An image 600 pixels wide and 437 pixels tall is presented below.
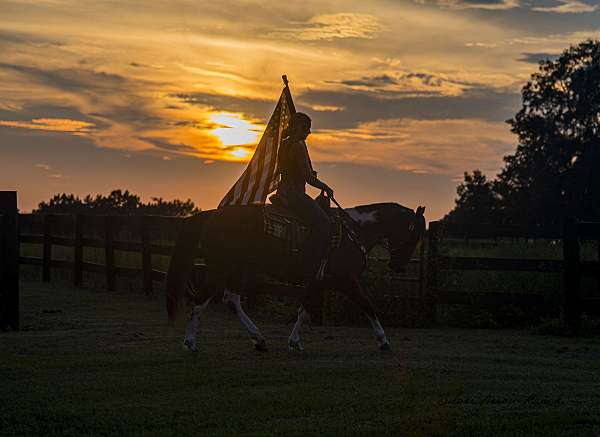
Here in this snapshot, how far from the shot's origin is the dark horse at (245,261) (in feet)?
35.5

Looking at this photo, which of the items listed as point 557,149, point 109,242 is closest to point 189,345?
point 109,242

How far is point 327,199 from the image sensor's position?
35.5 ft

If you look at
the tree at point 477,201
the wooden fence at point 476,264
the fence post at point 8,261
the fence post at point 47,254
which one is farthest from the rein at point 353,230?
the tree at point 477,201

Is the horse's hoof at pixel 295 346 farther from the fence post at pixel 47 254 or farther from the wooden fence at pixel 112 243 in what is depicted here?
the fence post at pixel 47 254

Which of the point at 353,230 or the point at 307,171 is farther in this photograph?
the point at 353,230

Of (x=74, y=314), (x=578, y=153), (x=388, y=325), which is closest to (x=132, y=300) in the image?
(x=74, y=314)

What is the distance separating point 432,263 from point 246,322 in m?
4.83

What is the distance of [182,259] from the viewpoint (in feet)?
35.9

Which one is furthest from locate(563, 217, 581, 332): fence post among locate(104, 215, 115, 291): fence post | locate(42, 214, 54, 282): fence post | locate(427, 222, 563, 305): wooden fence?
locate(42, 214, 54, 282): fence post

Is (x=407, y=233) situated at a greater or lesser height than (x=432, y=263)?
greater

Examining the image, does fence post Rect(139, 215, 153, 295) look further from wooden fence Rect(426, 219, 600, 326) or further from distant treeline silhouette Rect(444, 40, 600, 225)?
distant treeline silhouette Rect(444, 40, 600, 225)

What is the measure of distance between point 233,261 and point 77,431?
460 cm

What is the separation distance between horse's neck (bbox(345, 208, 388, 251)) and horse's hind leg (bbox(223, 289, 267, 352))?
1.78 meters

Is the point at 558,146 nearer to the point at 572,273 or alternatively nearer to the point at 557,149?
the point at 557,149
